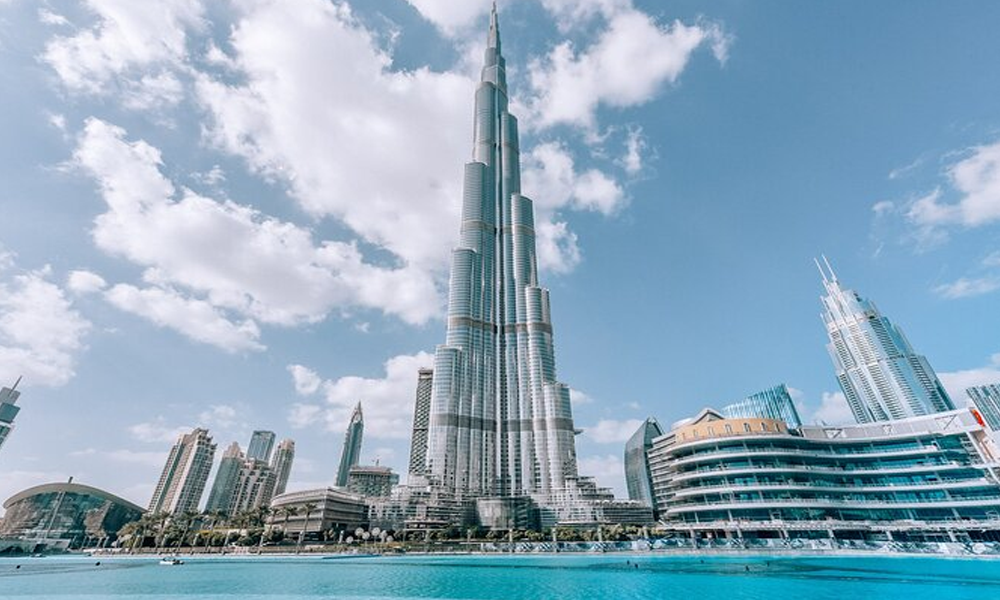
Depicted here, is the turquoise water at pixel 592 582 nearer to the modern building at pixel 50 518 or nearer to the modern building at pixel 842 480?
the modern building at pixel 842 480

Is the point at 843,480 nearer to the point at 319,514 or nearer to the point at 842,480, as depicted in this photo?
the point at 842,480

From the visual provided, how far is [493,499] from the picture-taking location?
16975 cm

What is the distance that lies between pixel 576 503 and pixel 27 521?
23459 cm

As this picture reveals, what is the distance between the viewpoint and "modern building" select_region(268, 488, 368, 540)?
493 feet

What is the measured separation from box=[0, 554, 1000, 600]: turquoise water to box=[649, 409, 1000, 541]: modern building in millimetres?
30396

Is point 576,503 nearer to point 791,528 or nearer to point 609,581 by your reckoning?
point 791,528

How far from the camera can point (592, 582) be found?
155 ft

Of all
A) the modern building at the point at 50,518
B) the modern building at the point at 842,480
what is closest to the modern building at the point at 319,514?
the modern building at the point at 50,518

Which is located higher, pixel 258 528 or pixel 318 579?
pixel 258 528

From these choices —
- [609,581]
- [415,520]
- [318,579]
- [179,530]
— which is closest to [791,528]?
[609,581]

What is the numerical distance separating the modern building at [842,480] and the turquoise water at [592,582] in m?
30.4

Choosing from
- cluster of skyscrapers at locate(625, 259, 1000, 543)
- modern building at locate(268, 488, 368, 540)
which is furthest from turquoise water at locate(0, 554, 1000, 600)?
modern building at locate(268, 488, 368, 540)

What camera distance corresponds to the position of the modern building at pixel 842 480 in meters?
88.6

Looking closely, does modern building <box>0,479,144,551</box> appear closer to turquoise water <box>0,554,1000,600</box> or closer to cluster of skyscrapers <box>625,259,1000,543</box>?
turquoise water <box>0,554,1000,600</box>
